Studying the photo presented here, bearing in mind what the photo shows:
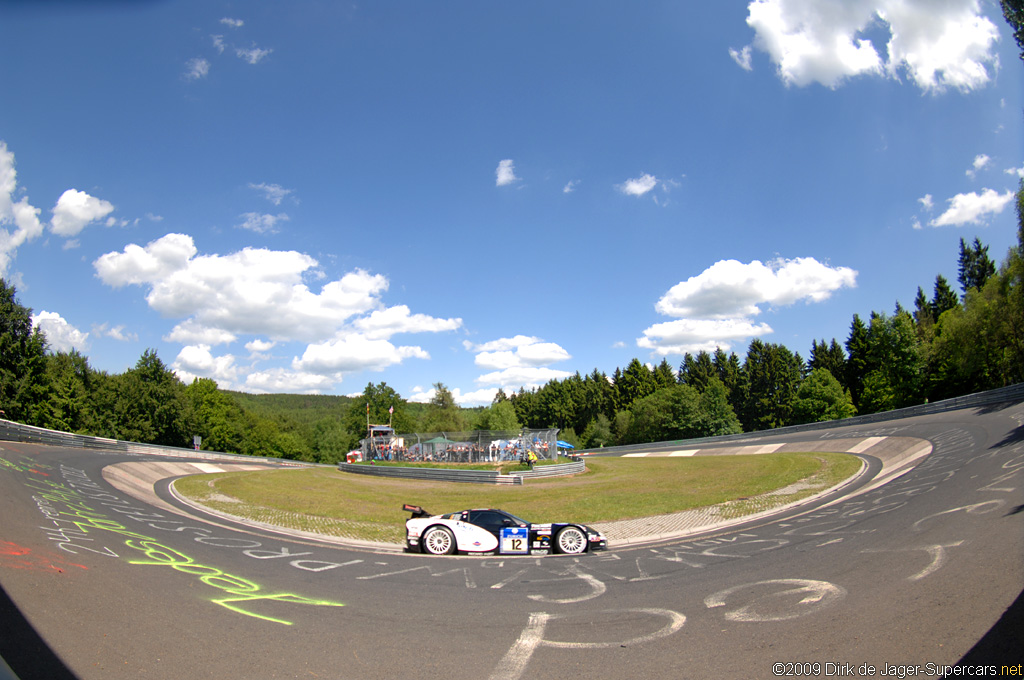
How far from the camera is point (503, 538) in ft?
40.5

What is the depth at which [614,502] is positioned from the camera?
65.7 feet

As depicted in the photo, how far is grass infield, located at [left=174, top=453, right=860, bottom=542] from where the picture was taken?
17469mm

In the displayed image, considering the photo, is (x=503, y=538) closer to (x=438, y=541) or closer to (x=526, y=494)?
(x=438, y=541)


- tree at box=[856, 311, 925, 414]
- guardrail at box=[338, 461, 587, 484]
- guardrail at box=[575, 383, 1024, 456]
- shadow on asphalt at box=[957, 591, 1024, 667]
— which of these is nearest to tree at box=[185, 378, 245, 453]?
guardrail at box=[338, 461, 587, 484]

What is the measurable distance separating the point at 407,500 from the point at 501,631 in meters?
17.2

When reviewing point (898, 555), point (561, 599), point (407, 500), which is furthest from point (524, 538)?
point (407, 500)

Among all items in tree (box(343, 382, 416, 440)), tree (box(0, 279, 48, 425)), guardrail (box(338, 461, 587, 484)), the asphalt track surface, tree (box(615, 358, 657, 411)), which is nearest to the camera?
the asphalt track surface

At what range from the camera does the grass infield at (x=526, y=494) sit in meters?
17.5

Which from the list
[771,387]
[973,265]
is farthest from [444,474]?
[973,265]

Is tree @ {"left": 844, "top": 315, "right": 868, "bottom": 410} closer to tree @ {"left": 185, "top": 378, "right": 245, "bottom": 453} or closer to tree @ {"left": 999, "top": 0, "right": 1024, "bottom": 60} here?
tree @ {"left": 999, "top": 0, "right": 1024, "bottom": 60}

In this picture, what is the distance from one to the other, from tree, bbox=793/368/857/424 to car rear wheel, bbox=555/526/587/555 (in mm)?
66206

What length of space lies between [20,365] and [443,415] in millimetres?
62557

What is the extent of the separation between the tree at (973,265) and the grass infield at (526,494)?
83.5m

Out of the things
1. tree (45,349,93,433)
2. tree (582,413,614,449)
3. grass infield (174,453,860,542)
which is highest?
tree (45,349,93,433)
